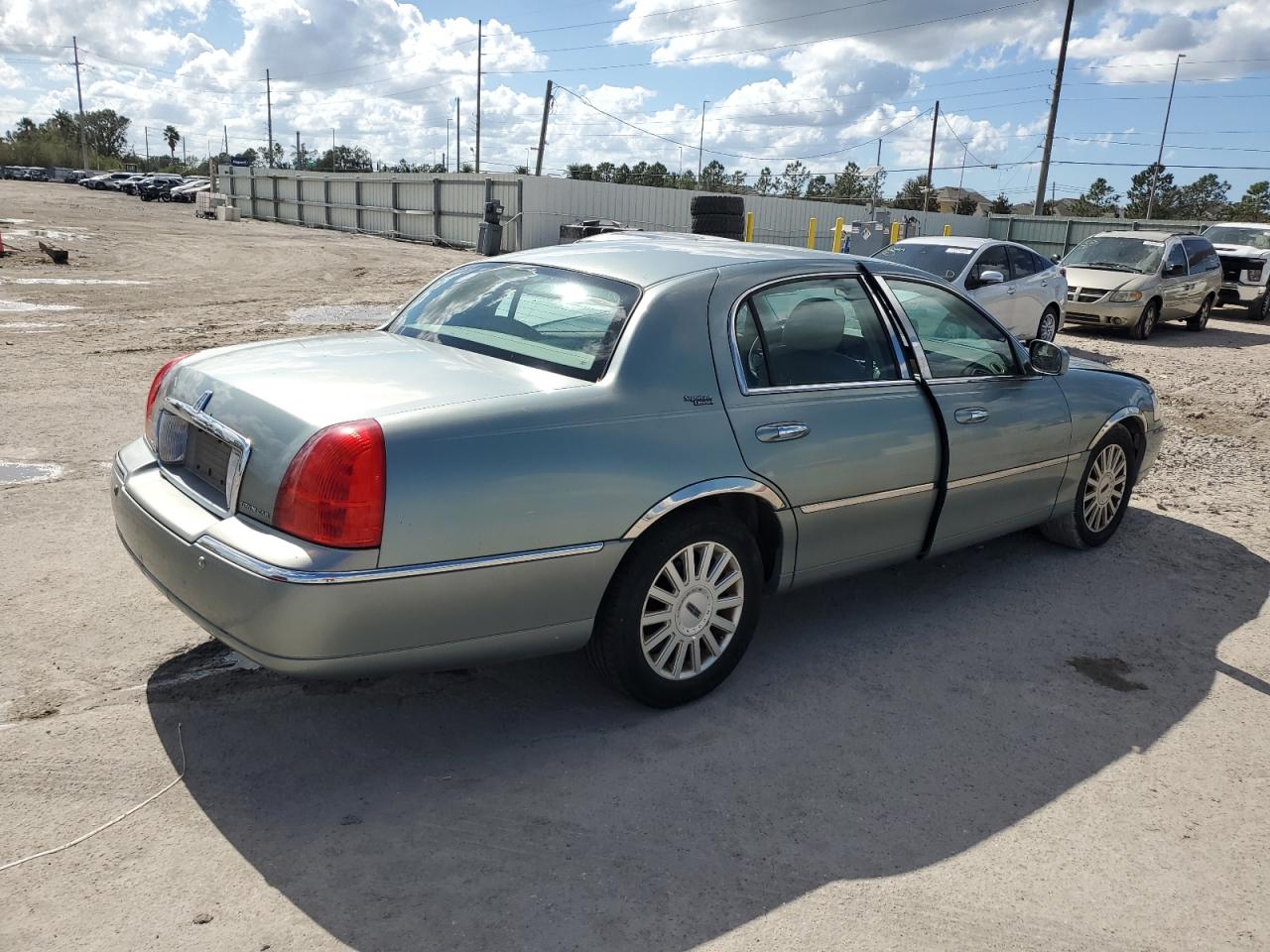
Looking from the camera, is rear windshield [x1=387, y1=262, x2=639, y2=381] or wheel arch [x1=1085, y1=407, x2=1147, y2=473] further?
wheel arch [x1=1085, y1=407, x2=1147, y2=473]

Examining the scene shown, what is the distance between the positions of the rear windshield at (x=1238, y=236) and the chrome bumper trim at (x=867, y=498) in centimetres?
2198

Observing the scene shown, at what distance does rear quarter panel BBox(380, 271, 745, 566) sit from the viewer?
2904 mm

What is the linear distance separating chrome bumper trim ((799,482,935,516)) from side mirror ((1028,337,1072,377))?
46.5 inches

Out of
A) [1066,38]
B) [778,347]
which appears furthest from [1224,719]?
[1066,38]

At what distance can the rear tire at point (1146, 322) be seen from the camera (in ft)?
54.0

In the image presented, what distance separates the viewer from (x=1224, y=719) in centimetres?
394

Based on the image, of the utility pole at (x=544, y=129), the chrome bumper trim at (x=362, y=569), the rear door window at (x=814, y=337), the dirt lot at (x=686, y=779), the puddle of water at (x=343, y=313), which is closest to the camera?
the dirt lot at (x=686, y=779)

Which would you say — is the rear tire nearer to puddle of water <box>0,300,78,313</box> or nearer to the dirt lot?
the dirt lot

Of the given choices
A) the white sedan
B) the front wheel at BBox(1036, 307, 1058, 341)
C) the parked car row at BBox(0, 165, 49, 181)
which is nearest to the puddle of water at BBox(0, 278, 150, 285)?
the white sedan

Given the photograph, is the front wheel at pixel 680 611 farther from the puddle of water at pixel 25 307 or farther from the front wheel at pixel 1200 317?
the front wheel at pixel 1200 317

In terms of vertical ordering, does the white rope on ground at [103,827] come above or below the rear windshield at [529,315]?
below

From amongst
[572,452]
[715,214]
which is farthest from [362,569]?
[715,214]

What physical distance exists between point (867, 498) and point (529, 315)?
1.56 m

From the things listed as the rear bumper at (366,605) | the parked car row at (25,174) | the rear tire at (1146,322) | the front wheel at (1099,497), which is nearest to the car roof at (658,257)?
the rear bumper at (366,605)
